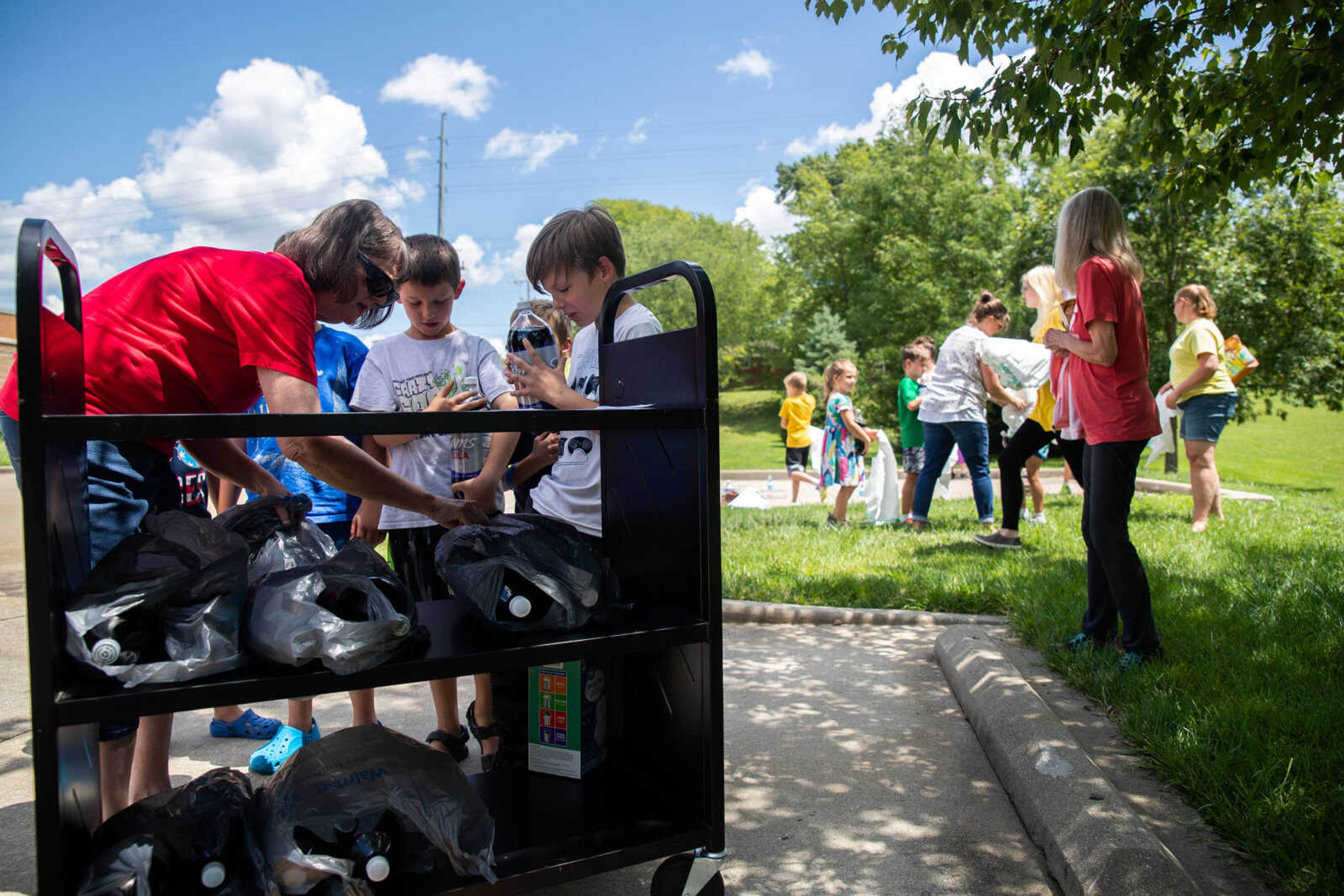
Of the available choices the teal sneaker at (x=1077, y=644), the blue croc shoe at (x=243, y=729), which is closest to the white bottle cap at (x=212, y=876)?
the blue croc shoe at (x=243, y=729)

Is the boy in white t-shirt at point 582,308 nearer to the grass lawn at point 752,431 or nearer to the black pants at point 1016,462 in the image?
the black pants at point 1016,462

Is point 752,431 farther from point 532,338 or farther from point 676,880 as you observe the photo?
point 676,880

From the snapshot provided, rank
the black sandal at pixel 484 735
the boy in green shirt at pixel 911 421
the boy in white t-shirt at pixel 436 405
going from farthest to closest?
the boy in green shirt at pixel 911 421
the boy in white t-shirt at pixel 436 405
the black sandal at pixel 484 735

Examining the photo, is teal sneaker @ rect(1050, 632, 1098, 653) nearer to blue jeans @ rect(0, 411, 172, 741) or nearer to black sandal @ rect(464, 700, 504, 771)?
black sandal @ rect(464, 700, 504, 771)

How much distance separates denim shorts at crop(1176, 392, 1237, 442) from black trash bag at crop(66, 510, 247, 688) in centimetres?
720

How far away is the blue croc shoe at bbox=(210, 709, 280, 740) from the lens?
345 centimetres

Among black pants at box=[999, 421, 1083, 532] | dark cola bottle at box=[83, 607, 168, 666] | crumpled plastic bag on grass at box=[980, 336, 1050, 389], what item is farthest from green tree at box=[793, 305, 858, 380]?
dark cola bottle at box=[83, 607, 168, 666]

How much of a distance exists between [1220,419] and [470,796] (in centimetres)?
689

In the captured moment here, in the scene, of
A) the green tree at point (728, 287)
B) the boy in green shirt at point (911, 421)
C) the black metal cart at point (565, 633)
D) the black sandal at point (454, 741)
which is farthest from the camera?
the green tree at point (728, 287)

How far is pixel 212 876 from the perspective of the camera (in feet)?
6.02

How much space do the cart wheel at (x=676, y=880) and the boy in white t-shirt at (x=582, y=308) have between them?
3.25 feet

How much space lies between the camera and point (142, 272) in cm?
219

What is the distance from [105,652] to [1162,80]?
13.7ft

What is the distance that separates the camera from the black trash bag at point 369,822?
191 cm
